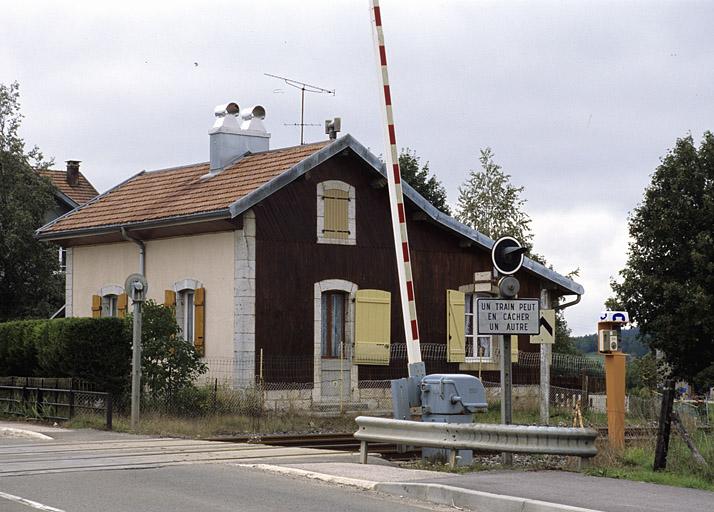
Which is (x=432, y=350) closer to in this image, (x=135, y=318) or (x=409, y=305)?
(x=135, y=318)

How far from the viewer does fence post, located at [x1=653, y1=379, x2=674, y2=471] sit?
13.9 m

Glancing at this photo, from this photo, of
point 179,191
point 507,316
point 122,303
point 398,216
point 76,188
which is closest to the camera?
point 507,316

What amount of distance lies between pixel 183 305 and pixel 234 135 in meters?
4.85

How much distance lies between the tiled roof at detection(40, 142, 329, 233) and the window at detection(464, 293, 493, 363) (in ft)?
19.7

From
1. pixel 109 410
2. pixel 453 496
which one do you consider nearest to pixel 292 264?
pixel 109 410

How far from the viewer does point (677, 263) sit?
1745 inches

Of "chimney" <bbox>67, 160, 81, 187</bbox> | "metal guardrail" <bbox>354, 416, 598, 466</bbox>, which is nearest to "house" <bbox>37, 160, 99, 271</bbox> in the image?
"chimney" <bbox>67, 160, 81, 187</bbox>

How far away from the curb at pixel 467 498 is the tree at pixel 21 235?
3042 centimetres

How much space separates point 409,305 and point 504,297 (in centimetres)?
196

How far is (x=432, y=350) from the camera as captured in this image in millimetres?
30281

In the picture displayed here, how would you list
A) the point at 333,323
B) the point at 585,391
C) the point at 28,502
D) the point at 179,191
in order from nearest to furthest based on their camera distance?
the point at 28,502 → the point at 333,323 → the point at 179,191 → the point at 585,391

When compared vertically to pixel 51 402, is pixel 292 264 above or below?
above

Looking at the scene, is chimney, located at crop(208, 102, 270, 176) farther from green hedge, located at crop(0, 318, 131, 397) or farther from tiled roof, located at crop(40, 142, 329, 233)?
green hedge, located at crop(0, 318, 131, 397)

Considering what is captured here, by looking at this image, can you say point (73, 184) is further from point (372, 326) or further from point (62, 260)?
point (372, 326)
